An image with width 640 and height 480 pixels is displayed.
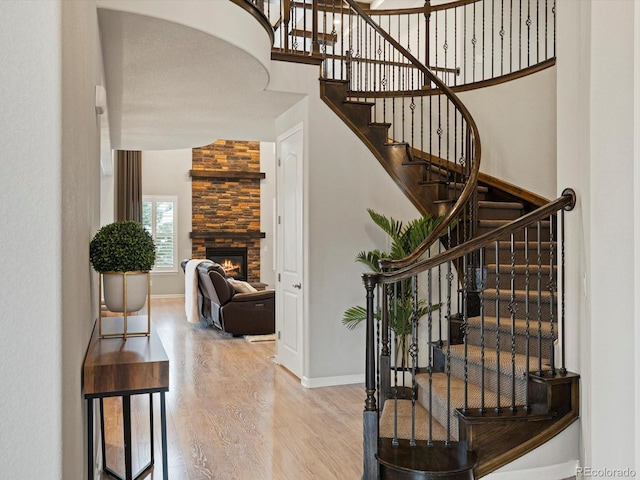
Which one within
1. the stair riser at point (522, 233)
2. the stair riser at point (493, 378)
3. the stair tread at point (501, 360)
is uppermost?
the stair riser at point (522, 233)

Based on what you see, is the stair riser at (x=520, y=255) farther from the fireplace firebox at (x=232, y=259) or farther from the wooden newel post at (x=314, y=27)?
the fireplace firebox at (x=232, y=259)

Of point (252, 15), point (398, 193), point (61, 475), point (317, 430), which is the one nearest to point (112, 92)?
point (252, 15)

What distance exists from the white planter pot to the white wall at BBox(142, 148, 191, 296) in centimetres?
1021

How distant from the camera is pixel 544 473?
3.06 meters

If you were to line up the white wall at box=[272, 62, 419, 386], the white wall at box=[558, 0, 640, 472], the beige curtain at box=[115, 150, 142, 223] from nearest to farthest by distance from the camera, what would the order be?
1. the white wall at box=[558, 0, 640, 472]
2. the white wall at box=[272, 62, 419, 386]
3. the beige curtain at box=[115, 150, 142, 223]

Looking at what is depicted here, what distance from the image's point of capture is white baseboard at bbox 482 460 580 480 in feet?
9.85

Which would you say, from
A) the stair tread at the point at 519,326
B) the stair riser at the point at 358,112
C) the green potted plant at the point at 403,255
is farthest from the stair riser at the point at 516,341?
the stair riser at the point at 358,112

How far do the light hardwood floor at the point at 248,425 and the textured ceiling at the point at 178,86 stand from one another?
8.74 feet

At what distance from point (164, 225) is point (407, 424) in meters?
10.2

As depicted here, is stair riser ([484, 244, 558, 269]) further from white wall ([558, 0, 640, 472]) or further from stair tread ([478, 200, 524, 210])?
white wall ([558, 0, 640, 472])

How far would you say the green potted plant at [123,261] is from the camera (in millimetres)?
2414

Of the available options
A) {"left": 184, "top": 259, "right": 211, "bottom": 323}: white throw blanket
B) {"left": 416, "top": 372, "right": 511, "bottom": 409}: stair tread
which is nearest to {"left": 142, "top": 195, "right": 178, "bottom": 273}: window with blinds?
{"left": 184, "top": 259, "right": 211, "bottom": 323}: white throw blanket
